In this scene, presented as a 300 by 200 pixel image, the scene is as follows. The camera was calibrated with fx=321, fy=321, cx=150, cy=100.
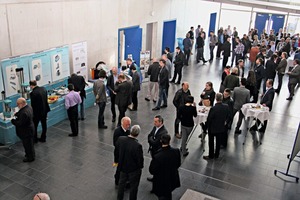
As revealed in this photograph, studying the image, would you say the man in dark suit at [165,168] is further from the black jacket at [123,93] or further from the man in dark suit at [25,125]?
the black jacket at [123,93]

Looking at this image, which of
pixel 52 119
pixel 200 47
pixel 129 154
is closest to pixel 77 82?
pixel 52 119

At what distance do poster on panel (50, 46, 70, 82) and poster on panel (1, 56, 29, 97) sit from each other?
988 mm

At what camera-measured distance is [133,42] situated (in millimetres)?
13273

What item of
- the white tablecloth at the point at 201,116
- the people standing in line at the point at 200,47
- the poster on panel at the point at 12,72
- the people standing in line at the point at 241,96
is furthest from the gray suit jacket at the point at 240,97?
the people standing in line at the point at 200,47

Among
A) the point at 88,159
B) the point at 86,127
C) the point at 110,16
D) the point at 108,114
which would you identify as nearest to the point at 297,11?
the point at 110,16

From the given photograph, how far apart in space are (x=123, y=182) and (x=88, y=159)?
2.11 meters

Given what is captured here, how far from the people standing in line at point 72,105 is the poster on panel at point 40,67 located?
1383 mm

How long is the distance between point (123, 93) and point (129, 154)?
335cm

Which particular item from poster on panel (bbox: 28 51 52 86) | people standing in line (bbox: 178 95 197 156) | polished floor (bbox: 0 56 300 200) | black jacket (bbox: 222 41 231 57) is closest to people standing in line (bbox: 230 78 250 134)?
polished floor (bbox: 0 56 300 200)

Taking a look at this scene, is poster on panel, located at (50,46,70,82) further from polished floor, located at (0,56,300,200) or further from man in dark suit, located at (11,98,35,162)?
man in dark suit, located at (11,98,35,162)

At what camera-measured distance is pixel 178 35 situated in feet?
58.2

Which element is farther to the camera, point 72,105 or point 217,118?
point 72,105

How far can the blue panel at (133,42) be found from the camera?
42.5 ft

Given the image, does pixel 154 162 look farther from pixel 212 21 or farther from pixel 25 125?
pixel 212 21
